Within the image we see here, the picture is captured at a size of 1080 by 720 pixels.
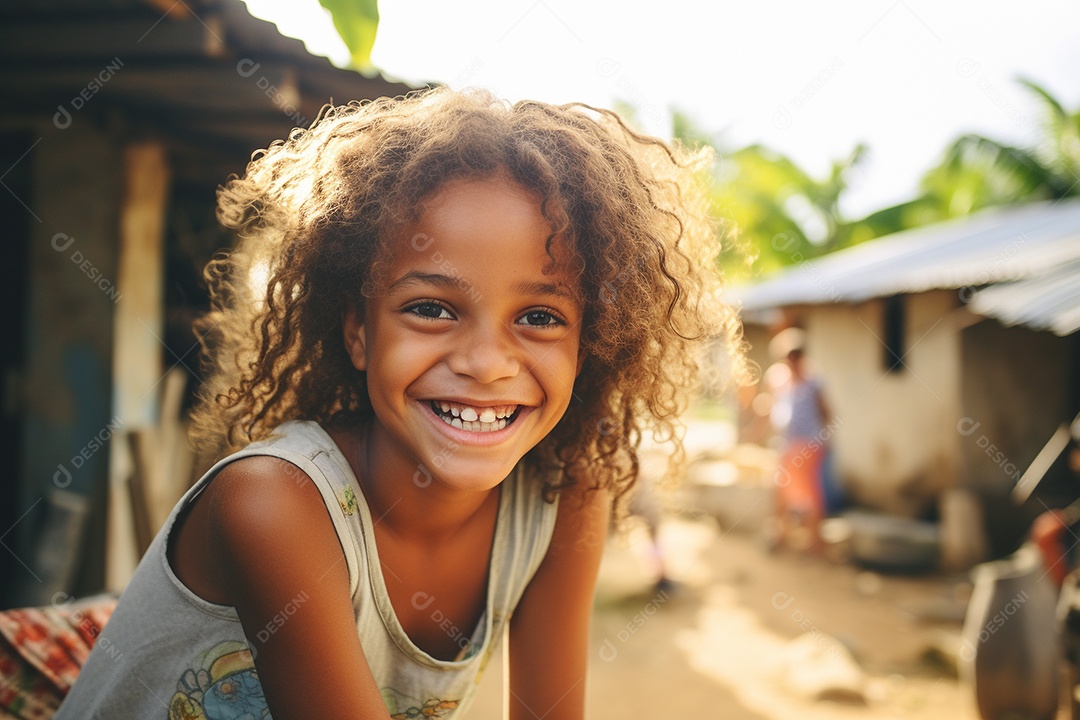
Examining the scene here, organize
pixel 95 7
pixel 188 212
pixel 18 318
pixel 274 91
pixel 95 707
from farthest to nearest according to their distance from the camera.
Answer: pixel 188 212
pixel 18 318
pixel 274 91
pixel 95 7
pixel 95 707

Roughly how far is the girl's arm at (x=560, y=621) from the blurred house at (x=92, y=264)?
2074mm

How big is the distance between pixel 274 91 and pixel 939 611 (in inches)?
224

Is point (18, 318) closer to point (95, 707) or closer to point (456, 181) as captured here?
point (95, 707)

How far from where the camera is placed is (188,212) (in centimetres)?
445

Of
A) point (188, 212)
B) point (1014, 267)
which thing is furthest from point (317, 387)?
point (1014, 267)

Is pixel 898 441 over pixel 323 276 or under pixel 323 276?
over

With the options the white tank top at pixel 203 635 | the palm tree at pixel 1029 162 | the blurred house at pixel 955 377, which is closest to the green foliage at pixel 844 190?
the palm tree at pixel 1029 162

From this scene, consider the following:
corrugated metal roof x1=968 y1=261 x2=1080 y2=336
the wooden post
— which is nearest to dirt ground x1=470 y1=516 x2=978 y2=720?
the wooden post

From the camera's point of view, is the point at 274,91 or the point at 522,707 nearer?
the point at 522,707

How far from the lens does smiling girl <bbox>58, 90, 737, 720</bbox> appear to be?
50.3 inches

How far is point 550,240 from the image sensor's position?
1.42 meters

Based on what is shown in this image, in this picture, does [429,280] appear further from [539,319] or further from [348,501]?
[348,501]

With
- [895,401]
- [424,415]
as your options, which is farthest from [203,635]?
[895,401]

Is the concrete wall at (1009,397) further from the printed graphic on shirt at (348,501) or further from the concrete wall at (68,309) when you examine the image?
the printed graphic on shirt at (348,501)
